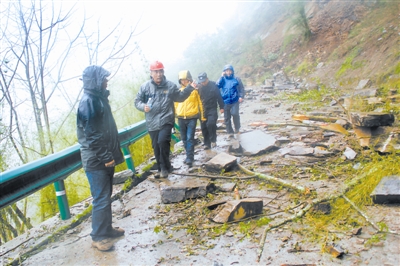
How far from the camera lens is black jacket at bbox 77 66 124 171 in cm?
370

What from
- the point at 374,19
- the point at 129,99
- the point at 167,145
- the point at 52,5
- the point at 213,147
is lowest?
the point at 213,147

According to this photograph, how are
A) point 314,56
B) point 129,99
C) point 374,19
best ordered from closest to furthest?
point 129,99 < point 374,19 < point 314,56

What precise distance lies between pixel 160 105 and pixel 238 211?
2820 mm

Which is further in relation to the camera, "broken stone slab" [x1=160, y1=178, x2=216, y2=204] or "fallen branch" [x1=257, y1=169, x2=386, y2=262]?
"broken stone slab" [x1=160, y1=178, x2=216, y2=204]

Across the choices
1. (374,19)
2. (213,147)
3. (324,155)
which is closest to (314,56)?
(374,19)

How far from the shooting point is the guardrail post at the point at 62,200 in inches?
176

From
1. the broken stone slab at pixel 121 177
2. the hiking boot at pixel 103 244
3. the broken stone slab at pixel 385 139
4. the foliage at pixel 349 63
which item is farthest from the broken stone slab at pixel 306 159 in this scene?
the foliage at pixel 349 63

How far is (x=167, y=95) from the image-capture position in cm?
601

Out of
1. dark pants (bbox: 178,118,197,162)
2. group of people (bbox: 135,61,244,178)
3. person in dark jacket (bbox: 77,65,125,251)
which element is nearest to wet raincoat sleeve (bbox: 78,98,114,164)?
person in dark jacket (bbox: 77,65,125,251)

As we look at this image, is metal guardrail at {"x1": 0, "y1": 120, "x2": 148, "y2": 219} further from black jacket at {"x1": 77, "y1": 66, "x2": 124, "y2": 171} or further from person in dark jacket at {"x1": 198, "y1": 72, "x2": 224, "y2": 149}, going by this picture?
person in dark jacket at {"x1": 198, "y1": 72, "x2": 224, "y2": 149}

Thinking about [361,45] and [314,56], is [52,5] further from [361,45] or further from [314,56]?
[314,56]

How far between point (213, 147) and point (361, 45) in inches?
462

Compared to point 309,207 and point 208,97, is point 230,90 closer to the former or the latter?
point 208,97

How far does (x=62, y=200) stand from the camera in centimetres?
452
